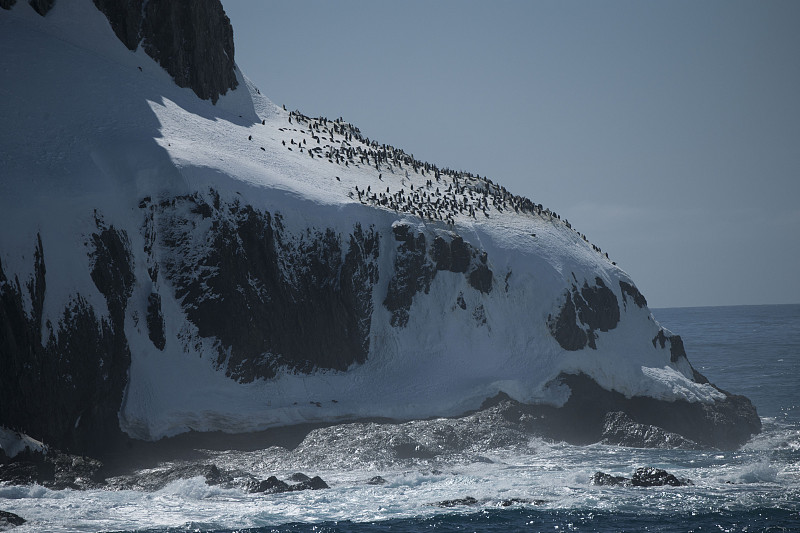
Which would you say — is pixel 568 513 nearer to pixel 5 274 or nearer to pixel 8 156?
pixel 5 274

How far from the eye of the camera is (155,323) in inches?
2183

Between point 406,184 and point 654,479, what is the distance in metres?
39.4

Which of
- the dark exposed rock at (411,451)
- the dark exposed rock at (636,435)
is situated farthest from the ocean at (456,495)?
the dark exposed rock at (636,435)

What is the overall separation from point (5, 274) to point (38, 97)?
23.4 metres

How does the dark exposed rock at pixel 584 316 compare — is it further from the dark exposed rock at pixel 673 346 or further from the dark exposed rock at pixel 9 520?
the dark exposed rock at pixel 9 520

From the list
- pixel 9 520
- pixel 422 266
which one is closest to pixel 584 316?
pixel 422 266

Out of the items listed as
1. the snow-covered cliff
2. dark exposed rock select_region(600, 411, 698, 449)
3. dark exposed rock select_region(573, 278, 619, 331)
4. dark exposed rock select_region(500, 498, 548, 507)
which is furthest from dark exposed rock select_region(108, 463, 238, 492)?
dark exposed rock select_region(573, 278, 619, 331)

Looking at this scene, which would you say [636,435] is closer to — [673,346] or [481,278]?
[673,346]

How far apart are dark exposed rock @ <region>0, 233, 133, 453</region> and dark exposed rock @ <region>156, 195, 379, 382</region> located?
517 cm

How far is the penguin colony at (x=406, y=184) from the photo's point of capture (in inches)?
2783

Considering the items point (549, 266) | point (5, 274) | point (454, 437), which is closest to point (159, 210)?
point (5, 274)

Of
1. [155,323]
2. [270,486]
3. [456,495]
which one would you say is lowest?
[456,495]

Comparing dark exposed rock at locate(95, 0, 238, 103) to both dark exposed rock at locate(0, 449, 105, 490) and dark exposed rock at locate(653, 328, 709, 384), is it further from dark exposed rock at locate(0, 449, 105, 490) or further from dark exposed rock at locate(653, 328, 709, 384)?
dark exposed rock at locate(653, 328, 709, 384)

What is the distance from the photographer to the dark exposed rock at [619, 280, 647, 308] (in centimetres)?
7406
